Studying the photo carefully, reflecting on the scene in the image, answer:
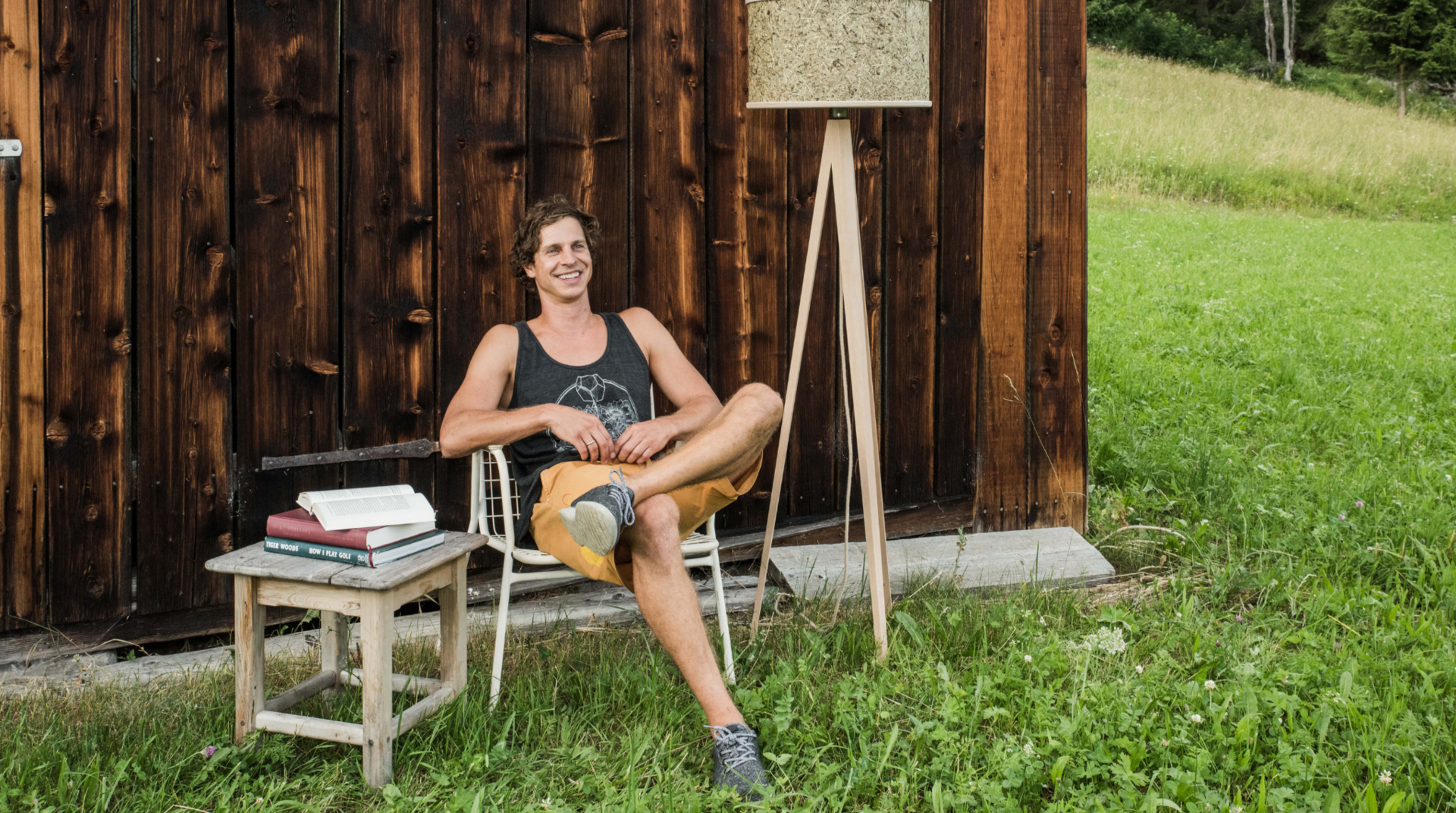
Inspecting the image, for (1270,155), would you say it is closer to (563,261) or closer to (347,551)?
(563,261)

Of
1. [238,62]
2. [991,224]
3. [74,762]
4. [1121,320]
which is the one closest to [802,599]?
[991,224]

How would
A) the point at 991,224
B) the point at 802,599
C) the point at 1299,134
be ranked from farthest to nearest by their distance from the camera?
the point at 1299,134 < the point at 991,224 < the point at 802,599

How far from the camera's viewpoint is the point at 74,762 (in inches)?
93.0

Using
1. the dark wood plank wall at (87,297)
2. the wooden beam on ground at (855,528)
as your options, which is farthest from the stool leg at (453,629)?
the wooden beam on ground at (855,528)

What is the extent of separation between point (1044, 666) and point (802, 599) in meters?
0.76

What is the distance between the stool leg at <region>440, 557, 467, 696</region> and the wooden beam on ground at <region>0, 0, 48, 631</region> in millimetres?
1122

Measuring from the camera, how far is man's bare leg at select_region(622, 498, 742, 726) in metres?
2.46

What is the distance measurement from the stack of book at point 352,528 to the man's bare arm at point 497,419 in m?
0.28

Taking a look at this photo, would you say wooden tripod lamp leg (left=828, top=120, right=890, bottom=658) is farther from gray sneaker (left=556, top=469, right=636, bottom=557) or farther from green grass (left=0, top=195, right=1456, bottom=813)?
gray sneaker (left=556, top=469, right=636, bottom=557)

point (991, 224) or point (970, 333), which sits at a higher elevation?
point (991, 224)

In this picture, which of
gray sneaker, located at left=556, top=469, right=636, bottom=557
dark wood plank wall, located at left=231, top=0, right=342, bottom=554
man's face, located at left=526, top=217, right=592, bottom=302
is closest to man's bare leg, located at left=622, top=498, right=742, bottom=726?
gray sneaker, located at left=556, top=469, right=636, bottom=557

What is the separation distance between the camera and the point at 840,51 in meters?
2.57

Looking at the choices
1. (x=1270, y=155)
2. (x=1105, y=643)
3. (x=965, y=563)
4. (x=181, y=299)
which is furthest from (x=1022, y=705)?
(x=1270, y=155)

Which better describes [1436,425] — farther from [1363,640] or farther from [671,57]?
[671,57]
